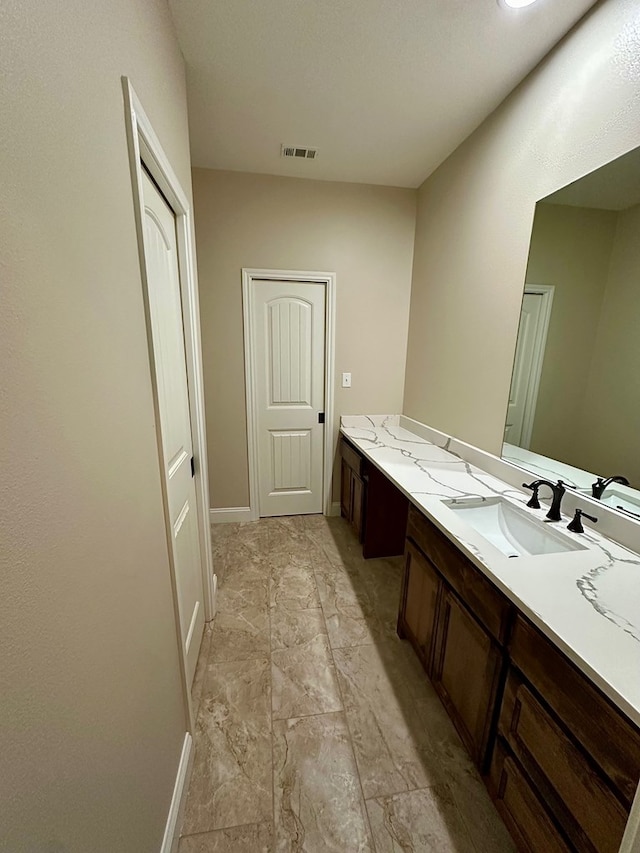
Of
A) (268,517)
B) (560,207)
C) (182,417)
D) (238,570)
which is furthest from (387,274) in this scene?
(238,570)

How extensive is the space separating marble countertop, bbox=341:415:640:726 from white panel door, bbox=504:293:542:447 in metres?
0.32

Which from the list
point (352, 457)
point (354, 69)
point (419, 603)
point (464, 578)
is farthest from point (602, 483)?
point (354, 69)

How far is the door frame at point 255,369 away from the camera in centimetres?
266

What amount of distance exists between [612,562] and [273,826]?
4.55 ft

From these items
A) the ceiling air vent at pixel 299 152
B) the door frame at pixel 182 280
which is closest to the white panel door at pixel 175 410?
the door frame at pixel 182 280

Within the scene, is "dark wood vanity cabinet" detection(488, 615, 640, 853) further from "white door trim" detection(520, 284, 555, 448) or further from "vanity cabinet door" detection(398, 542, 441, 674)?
"white door trim" detection(520, 284, 555, 448)

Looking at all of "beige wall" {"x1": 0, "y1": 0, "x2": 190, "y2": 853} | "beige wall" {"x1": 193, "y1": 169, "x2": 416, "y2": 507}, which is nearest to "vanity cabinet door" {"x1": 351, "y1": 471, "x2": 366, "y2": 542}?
"beige wall" {"x1": 193, "y1": 169, "x2": 416, "y2": 507}

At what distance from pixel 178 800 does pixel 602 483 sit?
1855 millimetres

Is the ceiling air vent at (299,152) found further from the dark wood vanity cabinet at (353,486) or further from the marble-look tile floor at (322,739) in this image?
the marble-look tile floor at (322,739)

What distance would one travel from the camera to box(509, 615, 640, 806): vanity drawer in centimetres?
68

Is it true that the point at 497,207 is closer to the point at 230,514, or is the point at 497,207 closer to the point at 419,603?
the point at 419,603

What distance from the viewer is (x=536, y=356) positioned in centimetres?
162

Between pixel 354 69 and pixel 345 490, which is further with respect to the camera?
pixel 345 490

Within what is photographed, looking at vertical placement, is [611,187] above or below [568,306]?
above
